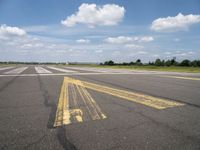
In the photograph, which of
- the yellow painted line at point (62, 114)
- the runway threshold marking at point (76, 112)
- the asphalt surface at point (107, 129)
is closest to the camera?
the asphalt surface at point (107, 129)

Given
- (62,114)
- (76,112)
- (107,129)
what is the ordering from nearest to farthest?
(107,129), (62,114), (76,112)

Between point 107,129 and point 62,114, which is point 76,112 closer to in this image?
point 62,114

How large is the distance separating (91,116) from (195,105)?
11.0 ft

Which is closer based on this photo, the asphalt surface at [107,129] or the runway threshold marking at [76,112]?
the asphalt surface at [107,129]

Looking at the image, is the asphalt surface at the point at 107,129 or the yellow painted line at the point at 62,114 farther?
the yellow painted line at the point at 62,114

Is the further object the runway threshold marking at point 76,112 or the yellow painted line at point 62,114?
the runway threshold marking at point 76,112

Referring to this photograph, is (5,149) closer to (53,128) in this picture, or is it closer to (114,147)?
(53,128)

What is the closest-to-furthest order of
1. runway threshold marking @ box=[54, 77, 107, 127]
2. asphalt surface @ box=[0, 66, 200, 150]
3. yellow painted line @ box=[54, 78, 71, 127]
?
asphalt surface @ box=[0, 66, 200, 150], yellow painted line @ box=[54, 78, 71, 127], runway threshold marking @ box=[54, 77, 107, 127]

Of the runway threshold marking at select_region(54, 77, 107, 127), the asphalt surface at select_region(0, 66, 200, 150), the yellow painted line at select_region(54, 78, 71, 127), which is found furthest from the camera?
the runway threshold marking at select_region(54, 77, 107, 127)

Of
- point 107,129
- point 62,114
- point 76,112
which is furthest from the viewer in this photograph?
point 76,112

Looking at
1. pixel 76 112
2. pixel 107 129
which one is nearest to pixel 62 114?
pixel 76 112

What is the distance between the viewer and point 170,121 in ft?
12.9

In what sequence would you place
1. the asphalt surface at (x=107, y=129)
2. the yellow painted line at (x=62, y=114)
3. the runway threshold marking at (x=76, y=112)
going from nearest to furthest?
1. the asphalt surface at (x=107, y=129)
2. the yellow painted line at (x=62, y=114)
3. the runway threshold marking at (x=76, y=112)

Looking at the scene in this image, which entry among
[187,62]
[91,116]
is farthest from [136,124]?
[187,62]
